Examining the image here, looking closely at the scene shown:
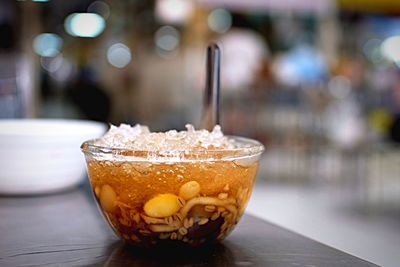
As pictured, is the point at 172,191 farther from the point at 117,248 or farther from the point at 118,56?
the point at 118,56

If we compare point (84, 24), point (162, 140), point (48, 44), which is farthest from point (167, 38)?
point (162, 140)

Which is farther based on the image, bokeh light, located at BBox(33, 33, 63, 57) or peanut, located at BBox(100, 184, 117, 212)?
bokeh light, located at BBox(33, 33, 63, 57)

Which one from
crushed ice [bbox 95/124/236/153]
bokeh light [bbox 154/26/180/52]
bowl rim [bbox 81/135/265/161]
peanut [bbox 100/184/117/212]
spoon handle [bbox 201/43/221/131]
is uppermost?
bokeh light [bbox 154/26/180/52]

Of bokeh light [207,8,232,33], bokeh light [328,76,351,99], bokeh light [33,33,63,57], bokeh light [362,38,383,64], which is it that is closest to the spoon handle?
bokeh light [33,33,63,57]

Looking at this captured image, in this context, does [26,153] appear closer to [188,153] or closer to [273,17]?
[188,153]

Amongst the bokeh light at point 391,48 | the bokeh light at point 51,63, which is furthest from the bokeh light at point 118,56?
the bokeh light at point 391,48

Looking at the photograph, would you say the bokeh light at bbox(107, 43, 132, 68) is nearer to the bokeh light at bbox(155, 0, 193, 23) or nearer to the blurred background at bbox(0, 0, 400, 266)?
the blurred background at bbox(0, 0, 400, 266)

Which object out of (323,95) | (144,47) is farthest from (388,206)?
(144,47)
